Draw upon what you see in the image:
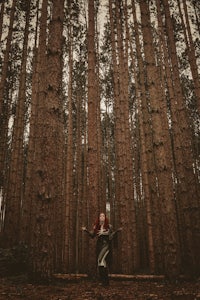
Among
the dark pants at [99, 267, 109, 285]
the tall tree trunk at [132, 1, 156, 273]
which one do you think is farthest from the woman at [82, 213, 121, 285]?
the tall tree trunk at [132, 1, 156, 273]

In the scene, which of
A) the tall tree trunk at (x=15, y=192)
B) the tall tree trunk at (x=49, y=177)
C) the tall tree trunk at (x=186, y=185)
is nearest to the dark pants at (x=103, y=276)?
the tall tree trunk at (x=49, y=177)

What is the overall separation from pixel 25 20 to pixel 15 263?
10.0m

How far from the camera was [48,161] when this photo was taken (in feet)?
15.8

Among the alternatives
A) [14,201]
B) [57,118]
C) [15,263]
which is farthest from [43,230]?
[14,201]

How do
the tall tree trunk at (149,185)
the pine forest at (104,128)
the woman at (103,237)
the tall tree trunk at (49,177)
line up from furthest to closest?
the tall tree trunk at (149,185) < the woman at (103,237) < the pine forest at (104,128) < the tall tree trunk at (49,177)

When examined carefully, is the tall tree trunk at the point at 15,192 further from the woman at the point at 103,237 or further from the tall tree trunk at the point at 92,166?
the woman at the point at 103,237

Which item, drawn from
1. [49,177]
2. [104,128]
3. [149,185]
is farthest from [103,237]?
[104,128]

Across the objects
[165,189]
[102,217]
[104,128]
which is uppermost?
[104,128]

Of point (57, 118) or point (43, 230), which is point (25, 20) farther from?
point (43, 230)

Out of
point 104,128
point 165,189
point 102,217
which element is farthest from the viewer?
point 104,128

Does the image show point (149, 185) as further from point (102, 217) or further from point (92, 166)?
point (102, 217)

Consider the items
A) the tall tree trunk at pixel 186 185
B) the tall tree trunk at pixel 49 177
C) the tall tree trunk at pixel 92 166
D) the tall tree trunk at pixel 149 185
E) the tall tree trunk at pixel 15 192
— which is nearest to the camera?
the tall tree trunk at pixel 49 177

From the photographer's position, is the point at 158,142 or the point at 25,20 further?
the point at 25,20

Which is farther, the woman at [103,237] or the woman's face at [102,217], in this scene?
the woman's face at [102,217]
